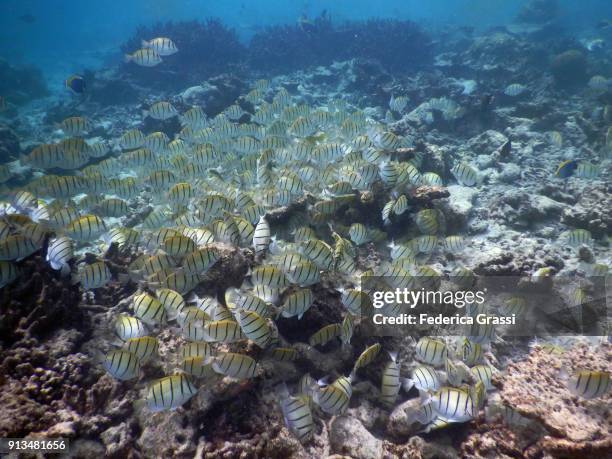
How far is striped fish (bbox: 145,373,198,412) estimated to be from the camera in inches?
121

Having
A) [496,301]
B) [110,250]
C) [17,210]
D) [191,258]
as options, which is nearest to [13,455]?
[191,258]

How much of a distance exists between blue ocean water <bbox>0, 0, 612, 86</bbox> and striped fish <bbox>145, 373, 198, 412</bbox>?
29.8 meters

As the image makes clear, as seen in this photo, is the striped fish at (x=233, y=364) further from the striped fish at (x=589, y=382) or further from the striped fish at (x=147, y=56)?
the striped fish at (x=147, y=56)

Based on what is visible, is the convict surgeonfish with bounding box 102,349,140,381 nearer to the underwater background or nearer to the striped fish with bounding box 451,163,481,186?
the underwater background

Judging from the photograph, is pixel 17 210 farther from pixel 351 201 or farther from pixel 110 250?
pixel 351 201

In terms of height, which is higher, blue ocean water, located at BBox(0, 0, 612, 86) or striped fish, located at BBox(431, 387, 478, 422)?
blue ocean water, located at BBox(0, 0, 612, 86)

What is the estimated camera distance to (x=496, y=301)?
5.47 m

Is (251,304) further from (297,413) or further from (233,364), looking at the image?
(297,413)

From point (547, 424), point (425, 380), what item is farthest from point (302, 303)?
point (547, 424)

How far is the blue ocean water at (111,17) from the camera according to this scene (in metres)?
40.0

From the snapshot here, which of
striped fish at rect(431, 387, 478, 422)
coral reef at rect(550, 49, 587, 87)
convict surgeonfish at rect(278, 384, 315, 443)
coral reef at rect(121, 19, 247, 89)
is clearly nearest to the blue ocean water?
coral reef at rect(121, 19, 247, 89)

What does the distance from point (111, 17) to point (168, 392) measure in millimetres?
113872

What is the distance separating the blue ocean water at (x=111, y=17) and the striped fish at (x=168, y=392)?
29.8m

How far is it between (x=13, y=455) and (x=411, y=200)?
625cm
